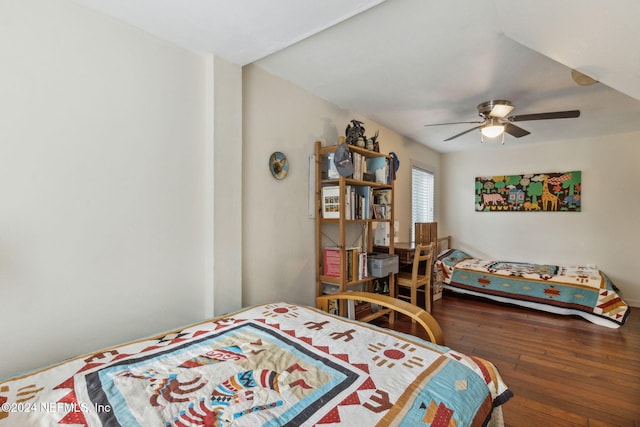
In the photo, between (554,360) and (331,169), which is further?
(331,169)

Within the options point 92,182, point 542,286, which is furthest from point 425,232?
point 92,182

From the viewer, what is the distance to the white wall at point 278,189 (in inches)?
90.1

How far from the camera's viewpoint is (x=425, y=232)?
4438 millimetres

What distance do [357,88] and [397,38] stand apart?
779 mm

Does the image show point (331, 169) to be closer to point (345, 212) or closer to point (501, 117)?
point (345, 212)

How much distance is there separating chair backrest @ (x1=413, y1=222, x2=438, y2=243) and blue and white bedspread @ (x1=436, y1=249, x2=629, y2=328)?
0.48 meters

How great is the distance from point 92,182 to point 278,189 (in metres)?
1.25

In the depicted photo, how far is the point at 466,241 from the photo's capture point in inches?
211

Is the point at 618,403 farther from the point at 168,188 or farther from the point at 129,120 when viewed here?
the point at 129,120

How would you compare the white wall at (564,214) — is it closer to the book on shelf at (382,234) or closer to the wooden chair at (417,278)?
the wooden chair at (417,278)

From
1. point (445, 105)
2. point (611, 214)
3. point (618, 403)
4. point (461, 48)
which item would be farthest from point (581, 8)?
point (611, 214)

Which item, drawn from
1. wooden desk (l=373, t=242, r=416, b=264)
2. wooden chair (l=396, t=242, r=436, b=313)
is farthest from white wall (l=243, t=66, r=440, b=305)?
wooden chair (l=396, t=242, r=436, b=313)

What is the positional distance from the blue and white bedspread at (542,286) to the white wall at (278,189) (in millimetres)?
2615

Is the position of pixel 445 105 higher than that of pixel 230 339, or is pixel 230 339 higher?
pixel 445 105
